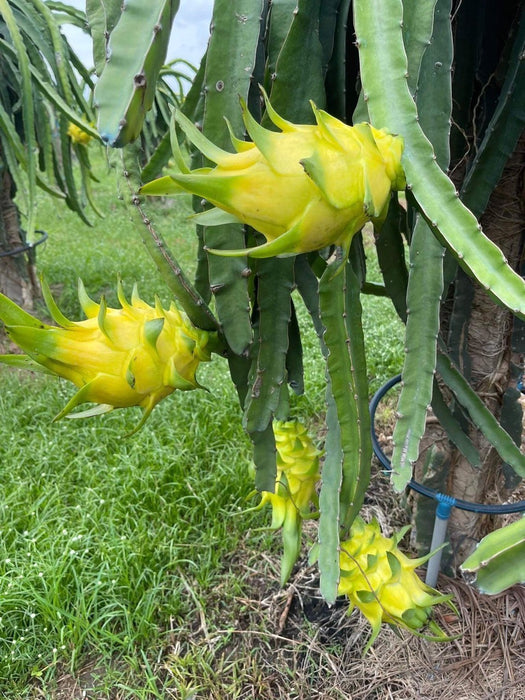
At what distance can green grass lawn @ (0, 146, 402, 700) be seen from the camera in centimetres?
101

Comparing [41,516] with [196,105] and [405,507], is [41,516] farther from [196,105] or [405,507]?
[196,105]

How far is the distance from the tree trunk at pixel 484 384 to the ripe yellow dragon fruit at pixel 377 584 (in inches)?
9.5

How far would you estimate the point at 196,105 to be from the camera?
643mm

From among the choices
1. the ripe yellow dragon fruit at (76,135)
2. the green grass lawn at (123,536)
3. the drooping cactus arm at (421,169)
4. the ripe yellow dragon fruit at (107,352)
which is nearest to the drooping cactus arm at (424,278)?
the drooping cactus arm at (421,169)

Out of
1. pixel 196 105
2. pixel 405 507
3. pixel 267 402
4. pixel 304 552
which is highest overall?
pixel 196 105

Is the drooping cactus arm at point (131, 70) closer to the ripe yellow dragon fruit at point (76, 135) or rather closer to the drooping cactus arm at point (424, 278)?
the drooping cactus arm at point (424, 278)

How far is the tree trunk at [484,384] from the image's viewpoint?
0.78 metres

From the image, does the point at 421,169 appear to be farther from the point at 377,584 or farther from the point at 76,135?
the point at 76,135

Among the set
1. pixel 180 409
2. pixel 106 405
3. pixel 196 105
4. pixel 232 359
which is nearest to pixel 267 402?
pixel 232 359

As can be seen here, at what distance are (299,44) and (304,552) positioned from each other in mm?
1023

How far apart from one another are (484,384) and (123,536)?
0.79m

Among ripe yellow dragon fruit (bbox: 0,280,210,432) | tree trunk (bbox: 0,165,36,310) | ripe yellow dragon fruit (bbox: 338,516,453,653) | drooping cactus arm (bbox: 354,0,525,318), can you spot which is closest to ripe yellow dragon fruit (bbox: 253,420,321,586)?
ripe yellow dragon fruit (bbox: 338,516,453,653)

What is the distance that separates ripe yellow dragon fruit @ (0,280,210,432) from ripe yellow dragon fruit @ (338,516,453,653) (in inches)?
13.8

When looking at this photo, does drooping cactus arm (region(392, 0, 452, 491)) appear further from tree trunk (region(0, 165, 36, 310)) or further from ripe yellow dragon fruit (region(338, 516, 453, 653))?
tree trunk (region(0, 165, 36, 310))
